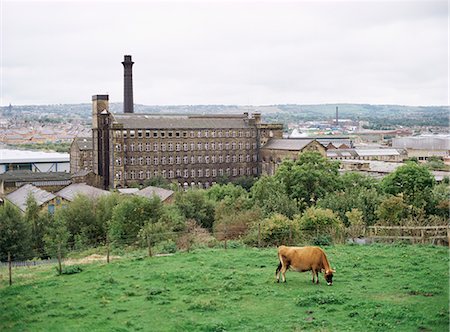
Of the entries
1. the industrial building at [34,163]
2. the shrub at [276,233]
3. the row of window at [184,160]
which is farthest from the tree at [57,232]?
the industrial building at [34,163]

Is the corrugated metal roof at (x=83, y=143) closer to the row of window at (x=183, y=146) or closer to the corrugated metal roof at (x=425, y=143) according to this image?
the row of window at (x=183, y=146)

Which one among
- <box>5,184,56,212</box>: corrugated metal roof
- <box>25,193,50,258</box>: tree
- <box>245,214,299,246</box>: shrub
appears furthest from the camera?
<box>5,184,56,212</box>: corrugated metal roof

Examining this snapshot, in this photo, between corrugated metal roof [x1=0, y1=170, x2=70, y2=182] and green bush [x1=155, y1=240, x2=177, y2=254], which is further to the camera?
corrugated metal roof [x1=0, y1=170, x2=70, y2=182]

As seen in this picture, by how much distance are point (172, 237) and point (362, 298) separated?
1773cm

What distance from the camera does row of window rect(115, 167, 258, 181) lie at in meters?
89.8

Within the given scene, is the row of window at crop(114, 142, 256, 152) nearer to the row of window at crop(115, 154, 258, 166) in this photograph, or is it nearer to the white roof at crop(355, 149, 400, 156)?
the row of window at crop(115, 154, 258, 166)

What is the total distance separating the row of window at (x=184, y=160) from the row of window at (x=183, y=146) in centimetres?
125

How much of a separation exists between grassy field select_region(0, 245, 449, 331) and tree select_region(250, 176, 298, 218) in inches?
729

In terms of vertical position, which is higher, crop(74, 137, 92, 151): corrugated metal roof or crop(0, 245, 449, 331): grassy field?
crop(0, 245, 449, 331): grassy field

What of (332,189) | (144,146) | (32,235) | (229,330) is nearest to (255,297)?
(229,330)

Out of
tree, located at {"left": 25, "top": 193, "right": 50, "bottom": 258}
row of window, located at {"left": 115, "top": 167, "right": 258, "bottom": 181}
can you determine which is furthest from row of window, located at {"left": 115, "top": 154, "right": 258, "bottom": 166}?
tree, located at {"left": 25, "top": 193, "right": 50, "bottom": 258}

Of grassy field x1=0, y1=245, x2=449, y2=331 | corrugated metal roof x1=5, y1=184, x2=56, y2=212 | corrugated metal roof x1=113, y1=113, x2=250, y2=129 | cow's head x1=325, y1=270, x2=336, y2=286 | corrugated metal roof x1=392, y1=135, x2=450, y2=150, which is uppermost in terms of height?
corrugated metal roof x1=113, y1=113, x2=250, y2=129

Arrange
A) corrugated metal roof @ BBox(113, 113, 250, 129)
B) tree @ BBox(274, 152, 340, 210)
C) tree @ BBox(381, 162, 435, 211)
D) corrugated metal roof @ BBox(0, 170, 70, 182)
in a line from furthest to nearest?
1. corrugated metal roof @ BBox(113, 113, 250, 129)
2. corrugated metal roof @ BBox(0, 170, 70, 182)
3. tree @ BBox(274, 152, 340, 210)
4. tree @ BBox(381, 162, 435, 211)

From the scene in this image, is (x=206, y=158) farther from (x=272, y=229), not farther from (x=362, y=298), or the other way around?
(x=362, y=298)
